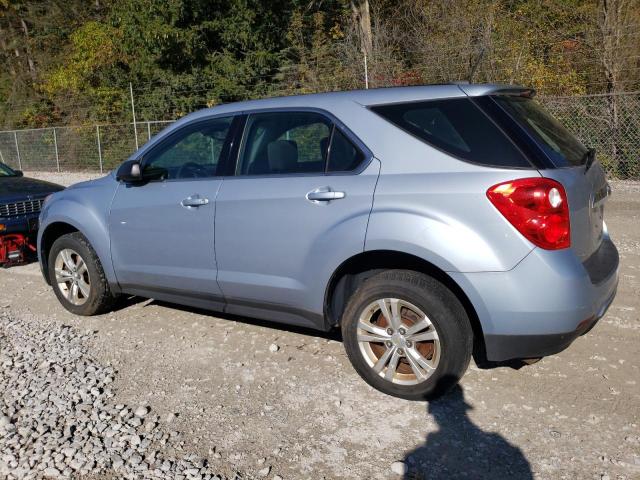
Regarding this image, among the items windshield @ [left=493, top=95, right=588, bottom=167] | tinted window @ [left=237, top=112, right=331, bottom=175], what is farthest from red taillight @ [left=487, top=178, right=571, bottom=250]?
tinted window @ [left=237, top=112, right=331, bottom=175]

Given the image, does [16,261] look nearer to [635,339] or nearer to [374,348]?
[374,348]

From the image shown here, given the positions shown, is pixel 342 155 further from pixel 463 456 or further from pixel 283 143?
pixel 463 456

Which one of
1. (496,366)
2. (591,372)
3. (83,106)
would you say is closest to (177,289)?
(496,366)

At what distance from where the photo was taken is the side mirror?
187 inches

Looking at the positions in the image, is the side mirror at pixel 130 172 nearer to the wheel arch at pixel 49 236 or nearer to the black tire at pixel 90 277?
the black tire at pixel 90 277

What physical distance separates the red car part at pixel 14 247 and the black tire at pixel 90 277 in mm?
2020

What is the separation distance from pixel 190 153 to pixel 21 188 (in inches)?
156

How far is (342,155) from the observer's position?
3.90m

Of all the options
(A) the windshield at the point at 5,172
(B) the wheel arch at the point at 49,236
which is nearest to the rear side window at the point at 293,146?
(B) the wheel arch at the point at 49,236

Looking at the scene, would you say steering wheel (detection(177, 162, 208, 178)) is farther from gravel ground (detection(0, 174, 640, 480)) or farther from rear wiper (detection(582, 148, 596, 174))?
rear wiper (detection(582, 148, 596, 174))

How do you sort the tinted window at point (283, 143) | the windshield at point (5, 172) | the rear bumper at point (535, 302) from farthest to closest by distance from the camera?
the windshield at point (5, 172)
the tinted window at point (283, 143)
the rear bumper at point (535, 302)

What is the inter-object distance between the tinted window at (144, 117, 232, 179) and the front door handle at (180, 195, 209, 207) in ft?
0.67

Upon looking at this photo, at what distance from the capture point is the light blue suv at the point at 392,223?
130 inches

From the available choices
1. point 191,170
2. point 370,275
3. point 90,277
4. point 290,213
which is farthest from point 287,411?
point 90,277
